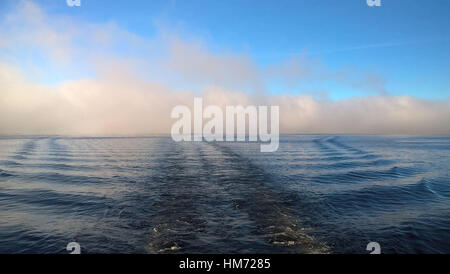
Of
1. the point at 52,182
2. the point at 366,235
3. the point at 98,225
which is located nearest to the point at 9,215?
the point at 98,225

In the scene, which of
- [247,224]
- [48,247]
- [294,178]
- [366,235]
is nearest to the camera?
[48,247]

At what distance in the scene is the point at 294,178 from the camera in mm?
21516

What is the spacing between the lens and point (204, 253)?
27.8 ft

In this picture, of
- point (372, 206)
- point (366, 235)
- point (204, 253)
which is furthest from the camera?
point (372, 206)

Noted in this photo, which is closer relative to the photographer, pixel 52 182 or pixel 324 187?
pixel 324 187

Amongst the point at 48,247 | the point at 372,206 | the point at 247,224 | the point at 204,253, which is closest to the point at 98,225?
the point at 48,247

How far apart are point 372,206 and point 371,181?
7.60m

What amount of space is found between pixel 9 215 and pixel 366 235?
57.4 feet

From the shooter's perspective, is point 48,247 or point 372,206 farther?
point 372,206
